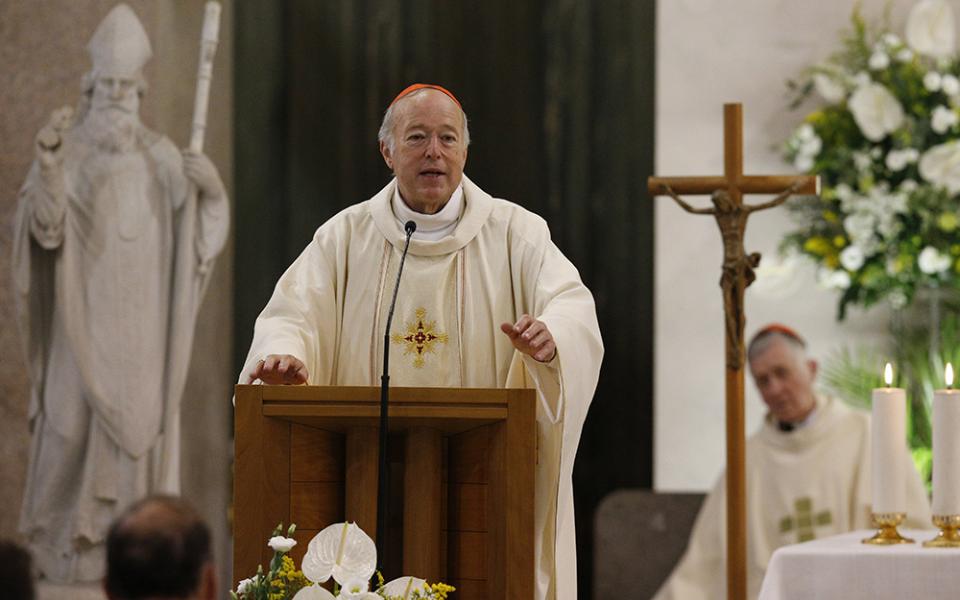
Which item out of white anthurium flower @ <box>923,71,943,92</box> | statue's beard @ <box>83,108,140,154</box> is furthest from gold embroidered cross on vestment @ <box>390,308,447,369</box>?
white anthurium flower @ <box>923,71,943,92</box>

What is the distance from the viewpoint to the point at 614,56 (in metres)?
7.55

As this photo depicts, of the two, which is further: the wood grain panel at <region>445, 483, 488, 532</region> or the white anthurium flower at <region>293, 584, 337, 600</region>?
the wood grain panel at <region>445, 483, 488, 532</region>

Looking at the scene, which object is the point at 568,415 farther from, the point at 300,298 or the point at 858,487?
the point at 858,487

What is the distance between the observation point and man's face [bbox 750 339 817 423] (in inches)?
267

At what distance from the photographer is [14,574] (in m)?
1.87

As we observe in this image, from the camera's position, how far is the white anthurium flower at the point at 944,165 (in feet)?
22.1

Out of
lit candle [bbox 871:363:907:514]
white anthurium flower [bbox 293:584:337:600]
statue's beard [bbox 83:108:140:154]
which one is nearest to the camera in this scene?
white anthurium flower [bbox 293:584:337:600]

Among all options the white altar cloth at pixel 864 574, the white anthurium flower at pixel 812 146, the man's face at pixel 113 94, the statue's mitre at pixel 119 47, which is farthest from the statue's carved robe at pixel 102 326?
the white altar cloth at pixel 864 574

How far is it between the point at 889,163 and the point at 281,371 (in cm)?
421

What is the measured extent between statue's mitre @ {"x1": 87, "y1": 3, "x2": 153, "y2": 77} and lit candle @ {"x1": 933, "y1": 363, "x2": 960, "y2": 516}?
4233 mm

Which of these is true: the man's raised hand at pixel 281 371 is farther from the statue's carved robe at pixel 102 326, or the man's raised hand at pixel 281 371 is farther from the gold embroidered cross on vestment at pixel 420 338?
the statue's carved robe at pixel 102 326

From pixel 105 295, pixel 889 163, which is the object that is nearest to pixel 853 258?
pixel 889 163

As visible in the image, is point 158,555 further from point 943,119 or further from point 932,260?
point 943,119

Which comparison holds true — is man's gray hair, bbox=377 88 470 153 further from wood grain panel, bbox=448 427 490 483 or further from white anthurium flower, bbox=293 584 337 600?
white anthurium flower, bbox=293 584 337 600
